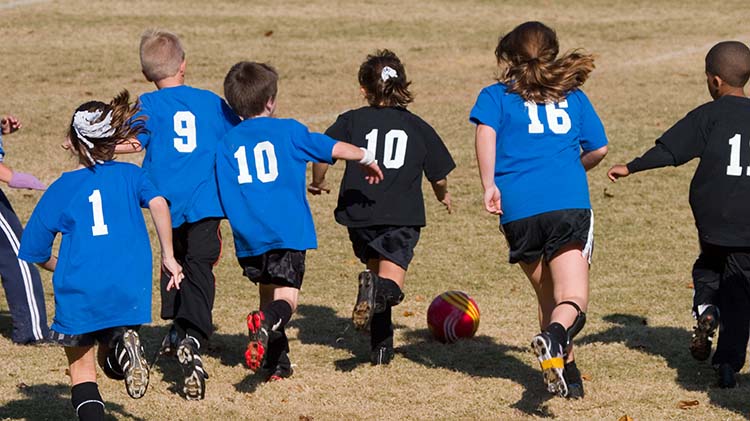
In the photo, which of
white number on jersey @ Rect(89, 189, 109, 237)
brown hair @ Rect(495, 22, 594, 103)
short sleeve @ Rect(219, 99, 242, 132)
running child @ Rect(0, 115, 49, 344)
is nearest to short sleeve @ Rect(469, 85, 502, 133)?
brown hair @ Rect(495, 22, 594, 103)

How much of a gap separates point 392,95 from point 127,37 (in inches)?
559

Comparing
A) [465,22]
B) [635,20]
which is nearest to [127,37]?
[465,22]

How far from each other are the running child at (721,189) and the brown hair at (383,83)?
58.4 inches

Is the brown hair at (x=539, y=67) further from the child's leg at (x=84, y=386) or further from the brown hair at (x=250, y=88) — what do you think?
the child's leg at (x=84, y=386)

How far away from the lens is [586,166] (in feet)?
24.2

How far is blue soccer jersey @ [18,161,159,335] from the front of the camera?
6098 mm

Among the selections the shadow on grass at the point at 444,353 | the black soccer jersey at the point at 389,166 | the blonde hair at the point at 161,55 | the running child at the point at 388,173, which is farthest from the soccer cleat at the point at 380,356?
the blonde hair at the point at 161,55

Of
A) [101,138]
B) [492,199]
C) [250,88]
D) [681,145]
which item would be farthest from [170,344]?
[681,145]

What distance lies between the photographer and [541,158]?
7.01m

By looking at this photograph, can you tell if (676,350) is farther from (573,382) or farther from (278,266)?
(278,266)

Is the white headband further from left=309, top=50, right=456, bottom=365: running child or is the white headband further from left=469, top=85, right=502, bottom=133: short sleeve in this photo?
left=469, top=85, right=502, bottom=133: short sleeve

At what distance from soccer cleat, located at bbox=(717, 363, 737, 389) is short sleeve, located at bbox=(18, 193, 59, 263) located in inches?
151

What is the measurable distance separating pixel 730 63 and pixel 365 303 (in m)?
2.47

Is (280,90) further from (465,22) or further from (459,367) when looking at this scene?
(459,367)
